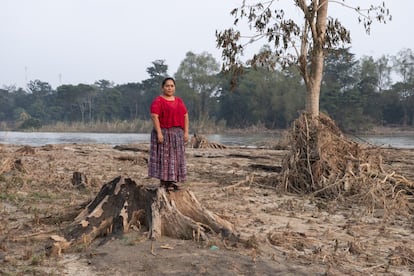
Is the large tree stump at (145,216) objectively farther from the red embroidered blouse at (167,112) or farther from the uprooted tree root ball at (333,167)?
the uprooted tree root ball at (333,167)

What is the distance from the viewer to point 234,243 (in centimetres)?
390

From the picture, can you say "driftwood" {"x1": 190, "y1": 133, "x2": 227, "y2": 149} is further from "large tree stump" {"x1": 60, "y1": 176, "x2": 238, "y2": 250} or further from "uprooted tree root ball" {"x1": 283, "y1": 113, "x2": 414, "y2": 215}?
"large tree stump" {"x1": 60, "y1": 176, "x2": 238, "y2": 250}

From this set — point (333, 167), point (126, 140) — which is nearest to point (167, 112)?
point (333, 167)

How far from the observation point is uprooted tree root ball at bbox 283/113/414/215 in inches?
266

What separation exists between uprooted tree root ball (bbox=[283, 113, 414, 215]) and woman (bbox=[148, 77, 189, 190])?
2776 mm

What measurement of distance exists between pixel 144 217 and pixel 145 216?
23 millimetres

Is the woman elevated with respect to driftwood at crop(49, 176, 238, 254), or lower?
elevated

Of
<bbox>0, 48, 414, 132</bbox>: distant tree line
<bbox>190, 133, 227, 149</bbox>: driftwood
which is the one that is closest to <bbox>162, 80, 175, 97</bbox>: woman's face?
<bbox>190, 133, 227, 149</bbox>: driftwood

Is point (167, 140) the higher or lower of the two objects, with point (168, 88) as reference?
lower

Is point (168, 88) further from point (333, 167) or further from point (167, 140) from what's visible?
point (333, 167)

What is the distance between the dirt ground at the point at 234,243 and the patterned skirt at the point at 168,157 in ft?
2.53

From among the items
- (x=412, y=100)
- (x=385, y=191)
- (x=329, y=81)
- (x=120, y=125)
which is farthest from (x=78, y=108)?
(x=385, y=191)

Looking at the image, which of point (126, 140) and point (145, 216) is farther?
point (126, 140)

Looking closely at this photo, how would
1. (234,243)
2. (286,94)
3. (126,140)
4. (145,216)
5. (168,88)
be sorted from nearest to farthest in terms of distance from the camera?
(234,243), (145,216), (168,88), (126,140), (286,94)
